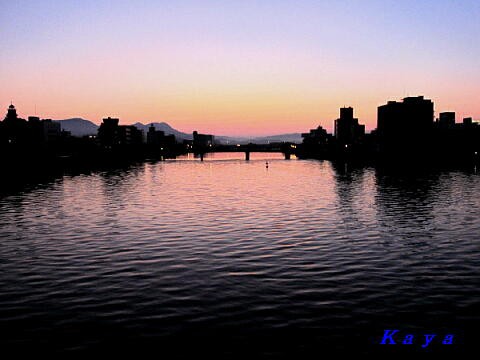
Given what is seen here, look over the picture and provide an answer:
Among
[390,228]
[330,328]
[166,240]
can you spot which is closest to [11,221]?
[166,240]

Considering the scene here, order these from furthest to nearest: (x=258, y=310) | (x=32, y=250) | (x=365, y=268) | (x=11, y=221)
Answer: (x=11, y=221), (x=32, y=250), (x=365, y=268), (x=258, y=310)

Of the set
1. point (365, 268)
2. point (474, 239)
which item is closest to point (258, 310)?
point (365, 268)

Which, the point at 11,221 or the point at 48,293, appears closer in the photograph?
the point at 48,293

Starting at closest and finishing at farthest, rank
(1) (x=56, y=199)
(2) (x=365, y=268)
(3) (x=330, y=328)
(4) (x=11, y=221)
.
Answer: (3) (x=330, y=328), (2) (x=365, y=268), (4) (x=11, y=221), (1) (x=56, y=199)

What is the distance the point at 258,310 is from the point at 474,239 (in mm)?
29168

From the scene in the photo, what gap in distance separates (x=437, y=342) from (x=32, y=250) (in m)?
34.1

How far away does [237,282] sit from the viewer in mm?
31391

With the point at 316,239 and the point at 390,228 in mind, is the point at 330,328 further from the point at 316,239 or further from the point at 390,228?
the point at 390,228

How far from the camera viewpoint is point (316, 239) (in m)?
46.8

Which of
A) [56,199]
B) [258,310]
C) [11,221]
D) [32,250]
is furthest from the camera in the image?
[56,199]

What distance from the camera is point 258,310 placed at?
25.8 m

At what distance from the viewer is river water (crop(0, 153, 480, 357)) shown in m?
22.5

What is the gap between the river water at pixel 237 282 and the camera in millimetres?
22469

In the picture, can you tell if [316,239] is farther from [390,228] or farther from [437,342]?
[437,342]
